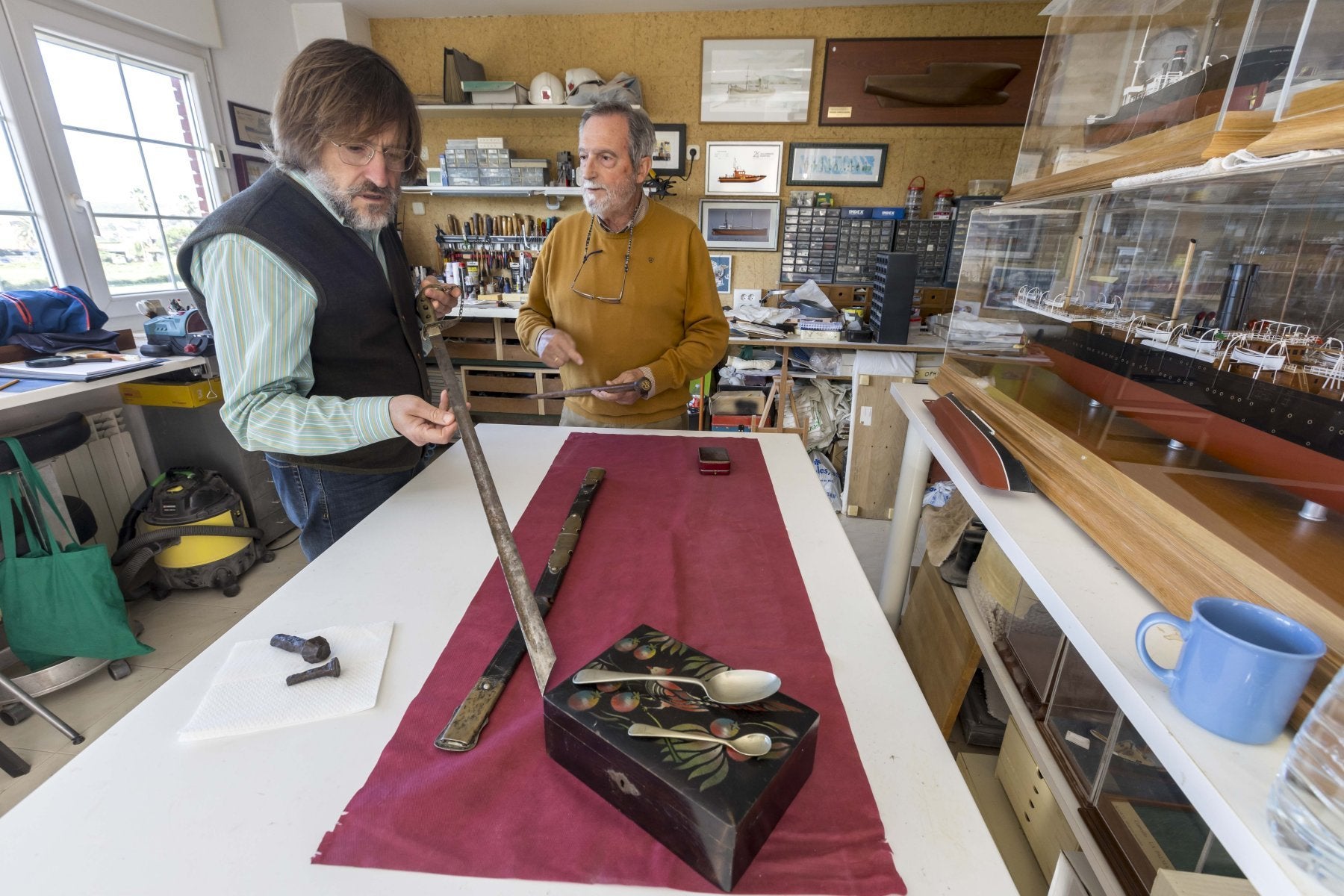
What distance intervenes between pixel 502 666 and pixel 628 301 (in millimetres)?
1284

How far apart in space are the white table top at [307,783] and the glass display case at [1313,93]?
0.76 m

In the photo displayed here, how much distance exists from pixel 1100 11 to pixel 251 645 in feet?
7.11

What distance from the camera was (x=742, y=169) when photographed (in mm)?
3686

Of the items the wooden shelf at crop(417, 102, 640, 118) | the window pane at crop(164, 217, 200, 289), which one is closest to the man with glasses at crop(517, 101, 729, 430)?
the wooden shelf at crop(417, 102, 640, 118)

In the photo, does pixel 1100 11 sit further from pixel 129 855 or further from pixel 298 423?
pixel 129 855

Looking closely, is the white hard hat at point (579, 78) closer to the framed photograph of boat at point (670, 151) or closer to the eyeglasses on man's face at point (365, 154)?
the framed photograph of boat at point (670, 151)

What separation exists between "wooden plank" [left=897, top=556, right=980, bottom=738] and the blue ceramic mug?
93cm

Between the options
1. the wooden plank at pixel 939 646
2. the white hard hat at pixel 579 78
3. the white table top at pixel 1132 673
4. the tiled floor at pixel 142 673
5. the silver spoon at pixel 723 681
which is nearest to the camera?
the white table top at pixel 1132 673

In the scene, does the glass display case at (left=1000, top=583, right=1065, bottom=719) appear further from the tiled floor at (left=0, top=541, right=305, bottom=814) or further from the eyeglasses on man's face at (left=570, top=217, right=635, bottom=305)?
the tiled floor at (left=0, top=541, right=305, bottom=814)

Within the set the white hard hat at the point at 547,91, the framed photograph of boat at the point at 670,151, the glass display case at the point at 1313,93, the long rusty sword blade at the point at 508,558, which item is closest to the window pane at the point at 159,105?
the white hard hat at the point at 547,91

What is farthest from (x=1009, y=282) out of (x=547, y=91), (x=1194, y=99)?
(x=547, y=91)

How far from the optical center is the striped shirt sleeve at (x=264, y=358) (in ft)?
3.13

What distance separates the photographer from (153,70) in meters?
2.93

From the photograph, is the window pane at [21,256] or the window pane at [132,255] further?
the window pane at [132,255]
